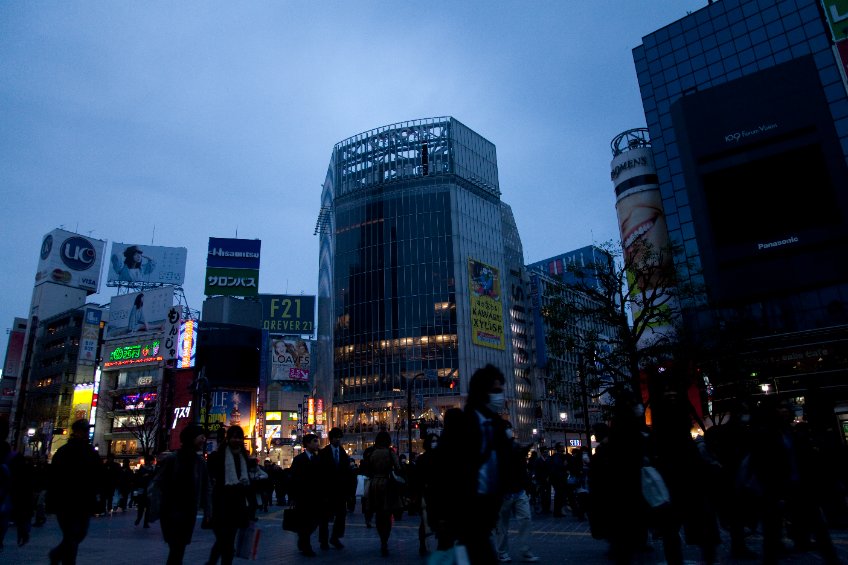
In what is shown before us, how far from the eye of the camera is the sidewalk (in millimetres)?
8500

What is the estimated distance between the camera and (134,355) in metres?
71.2

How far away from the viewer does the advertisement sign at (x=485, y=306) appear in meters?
82.8

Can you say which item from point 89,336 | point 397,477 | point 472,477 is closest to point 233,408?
point 89,336

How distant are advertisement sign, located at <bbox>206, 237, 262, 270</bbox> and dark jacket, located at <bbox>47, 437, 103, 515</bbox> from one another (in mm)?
74188

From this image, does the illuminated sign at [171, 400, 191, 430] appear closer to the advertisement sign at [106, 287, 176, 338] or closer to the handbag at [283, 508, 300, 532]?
the advertisement sign at [106, 287, 176, 338]

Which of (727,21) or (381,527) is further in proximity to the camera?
(727,21)

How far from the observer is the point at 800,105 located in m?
39.4

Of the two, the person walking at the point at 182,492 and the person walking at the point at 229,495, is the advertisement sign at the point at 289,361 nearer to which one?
the person walking at the point at 229,495

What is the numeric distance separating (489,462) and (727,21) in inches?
2220

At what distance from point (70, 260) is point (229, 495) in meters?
92.8

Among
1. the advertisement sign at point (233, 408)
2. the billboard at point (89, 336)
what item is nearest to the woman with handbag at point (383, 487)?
the advertisement sign at point (233, 408)

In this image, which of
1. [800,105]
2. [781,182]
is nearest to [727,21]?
[800,105]

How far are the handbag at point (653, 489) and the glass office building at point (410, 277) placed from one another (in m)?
74.2

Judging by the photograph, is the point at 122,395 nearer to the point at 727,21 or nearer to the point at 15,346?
the point at 15,346
